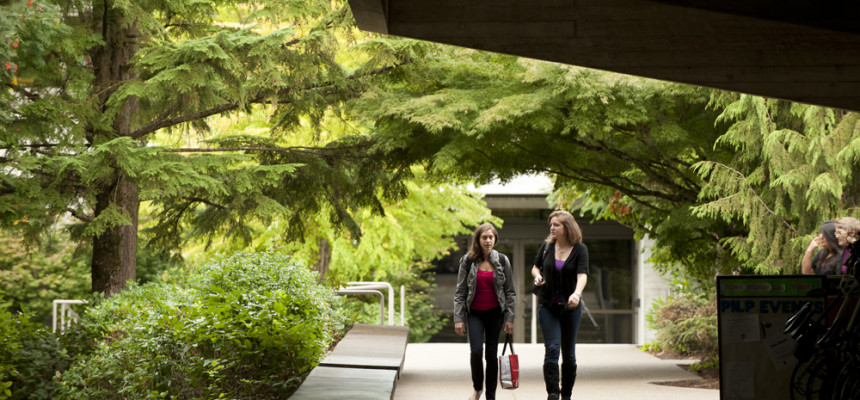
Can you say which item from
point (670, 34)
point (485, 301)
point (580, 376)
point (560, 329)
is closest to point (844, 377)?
point (670, 34)

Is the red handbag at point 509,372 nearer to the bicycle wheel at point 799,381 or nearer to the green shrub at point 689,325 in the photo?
the bicycle wheel at point 799,381

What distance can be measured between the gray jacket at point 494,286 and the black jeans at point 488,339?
10 centimetres

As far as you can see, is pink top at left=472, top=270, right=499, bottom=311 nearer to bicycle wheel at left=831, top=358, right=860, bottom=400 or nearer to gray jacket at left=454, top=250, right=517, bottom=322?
gray jacket at left=454, top=250, right=517, bottom=322

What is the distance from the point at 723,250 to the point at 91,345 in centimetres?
843

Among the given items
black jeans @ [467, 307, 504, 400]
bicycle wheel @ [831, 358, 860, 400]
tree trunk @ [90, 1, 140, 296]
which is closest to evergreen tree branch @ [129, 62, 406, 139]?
tree trunk @ [90, 1, 140, 296]

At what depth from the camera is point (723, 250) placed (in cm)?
1310

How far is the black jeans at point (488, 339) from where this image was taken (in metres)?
8.90

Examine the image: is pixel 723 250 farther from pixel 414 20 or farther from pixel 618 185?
pixel 414 20

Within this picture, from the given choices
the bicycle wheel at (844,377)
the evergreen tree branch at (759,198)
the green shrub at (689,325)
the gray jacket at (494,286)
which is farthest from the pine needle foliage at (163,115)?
the bicycle wheel at (844,377)

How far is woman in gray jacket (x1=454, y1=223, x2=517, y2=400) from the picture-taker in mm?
8898

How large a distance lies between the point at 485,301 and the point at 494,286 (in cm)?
17

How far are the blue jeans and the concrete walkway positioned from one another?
5.06ft

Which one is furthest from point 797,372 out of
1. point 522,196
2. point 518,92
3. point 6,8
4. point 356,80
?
point 522,196

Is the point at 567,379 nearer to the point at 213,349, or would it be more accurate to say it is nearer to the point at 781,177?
the point at 213,349
